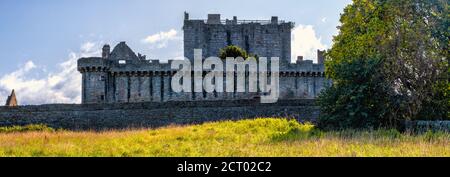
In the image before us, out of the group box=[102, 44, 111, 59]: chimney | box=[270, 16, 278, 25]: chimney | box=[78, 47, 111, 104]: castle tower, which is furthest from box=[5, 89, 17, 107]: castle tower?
box=[270, 16, 278, 25]: chimney

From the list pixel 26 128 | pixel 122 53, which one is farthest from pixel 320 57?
pixel 26 128

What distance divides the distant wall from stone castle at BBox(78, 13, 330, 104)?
5.45m

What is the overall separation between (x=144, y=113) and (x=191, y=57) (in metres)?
21.1

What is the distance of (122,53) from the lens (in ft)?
172

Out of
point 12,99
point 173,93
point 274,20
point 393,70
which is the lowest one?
point 12,99

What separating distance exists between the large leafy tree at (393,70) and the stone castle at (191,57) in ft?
60.0

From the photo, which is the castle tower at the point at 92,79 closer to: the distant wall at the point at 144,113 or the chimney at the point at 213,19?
the distant wall at the point at 144,113

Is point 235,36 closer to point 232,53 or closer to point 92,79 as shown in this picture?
point 232,53

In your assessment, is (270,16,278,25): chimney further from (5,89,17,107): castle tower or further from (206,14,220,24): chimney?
(5,89,17,107): castle tower

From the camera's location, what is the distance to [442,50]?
2156cm

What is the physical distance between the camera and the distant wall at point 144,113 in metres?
33.9
